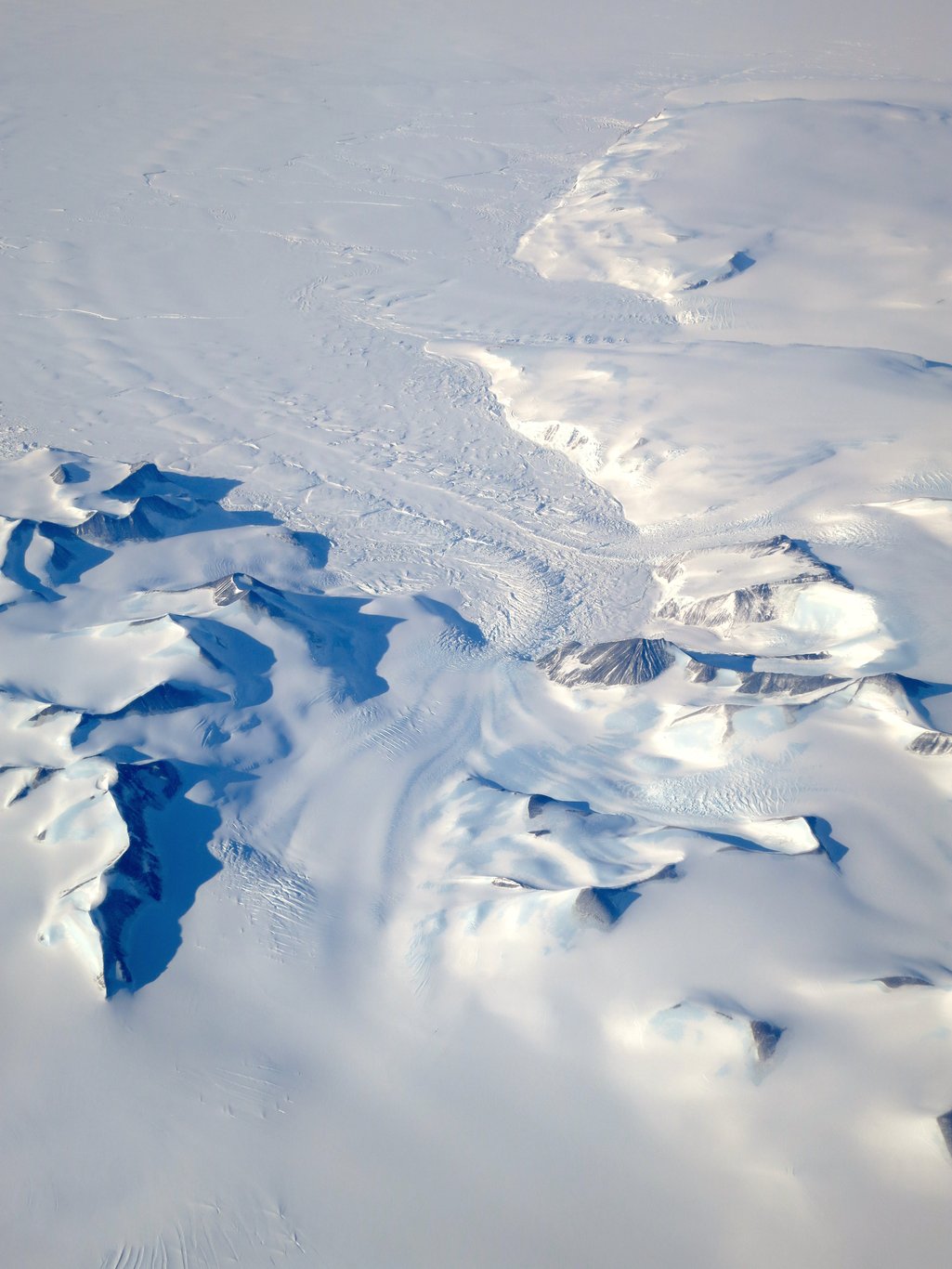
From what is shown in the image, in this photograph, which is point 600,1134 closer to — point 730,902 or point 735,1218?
point 735,1218

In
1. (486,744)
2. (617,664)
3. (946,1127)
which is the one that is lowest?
(486,744)

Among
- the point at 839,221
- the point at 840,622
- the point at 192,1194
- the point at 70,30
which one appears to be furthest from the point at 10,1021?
the point at 70,30

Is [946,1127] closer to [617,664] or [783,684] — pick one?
[783,684]

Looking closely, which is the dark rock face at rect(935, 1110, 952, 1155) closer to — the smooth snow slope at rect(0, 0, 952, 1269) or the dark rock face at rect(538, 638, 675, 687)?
the smooth snow slope at rect(0, 0, 952, 1269)

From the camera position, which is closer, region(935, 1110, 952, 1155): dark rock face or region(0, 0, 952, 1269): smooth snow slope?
region(935, 1110, 952, 1155): dark rock face

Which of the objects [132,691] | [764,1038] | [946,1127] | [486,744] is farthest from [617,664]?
[946,1127]

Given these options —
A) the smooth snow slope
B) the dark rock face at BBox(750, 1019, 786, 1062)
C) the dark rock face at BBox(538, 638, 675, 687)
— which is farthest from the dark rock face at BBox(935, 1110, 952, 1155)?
the dark rock face at BBox(538, 638, 675, 687)
